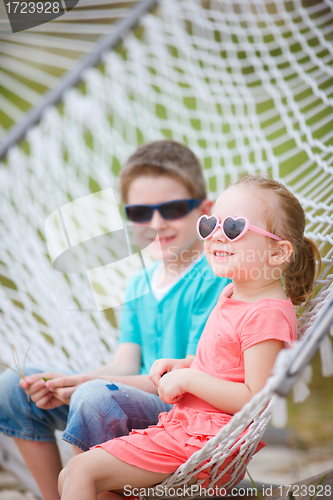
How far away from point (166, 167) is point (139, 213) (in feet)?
0.44

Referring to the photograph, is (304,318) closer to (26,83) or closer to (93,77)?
(93,77)

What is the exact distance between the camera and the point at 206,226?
0.88 m

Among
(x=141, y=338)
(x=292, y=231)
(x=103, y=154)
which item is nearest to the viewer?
(x=292, y=231)

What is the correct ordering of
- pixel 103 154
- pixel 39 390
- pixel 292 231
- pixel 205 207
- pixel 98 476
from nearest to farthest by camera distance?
pixel 98 476
pixel 292 231
pixel 39 390
pixel 205 207
pixel 103 154

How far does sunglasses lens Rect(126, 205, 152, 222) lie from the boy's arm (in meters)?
0.51

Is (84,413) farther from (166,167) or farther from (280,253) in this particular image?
(166,167)

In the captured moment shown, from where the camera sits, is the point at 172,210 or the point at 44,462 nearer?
the point at 44,462

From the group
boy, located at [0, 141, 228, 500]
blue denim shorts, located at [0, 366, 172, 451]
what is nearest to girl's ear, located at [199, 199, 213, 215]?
boy, located at [0, 141, 228, 500]

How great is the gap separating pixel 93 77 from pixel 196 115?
534mm

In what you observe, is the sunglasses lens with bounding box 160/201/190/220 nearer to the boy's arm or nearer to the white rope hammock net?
the white rope hammock net

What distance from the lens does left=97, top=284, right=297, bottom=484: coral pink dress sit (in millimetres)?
788

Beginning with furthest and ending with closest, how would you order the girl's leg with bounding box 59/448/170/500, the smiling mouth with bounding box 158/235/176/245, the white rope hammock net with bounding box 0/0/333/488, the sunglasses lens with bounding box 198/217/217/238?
1. the white rope hammock net with bounding box 0/0/333/488
2. the smiling mouth with bounding box 158/235/176/245
3. the sunglasses lens with bounding box 198/217/217/238
4. the girl's leg with bounding box 59/448/170/500

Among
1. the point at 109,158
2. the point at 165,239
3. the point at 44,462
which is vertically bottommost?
the point at 44,462

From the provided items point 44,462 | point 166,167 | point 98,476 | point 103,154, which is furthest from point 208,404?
point 103,154
